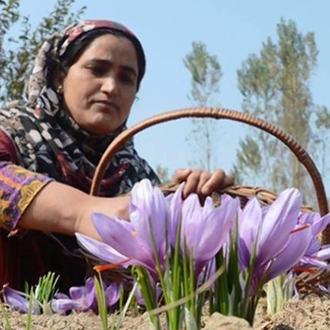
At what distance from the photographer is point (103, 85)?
5.95 ft

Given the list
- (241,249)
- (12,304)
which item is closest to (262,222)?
(241,249)

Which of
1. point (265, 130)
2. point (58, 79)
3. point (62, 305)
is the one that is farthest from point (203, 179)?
point (58, 79)

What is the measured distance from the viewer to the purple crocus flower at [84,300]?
36.3 inches

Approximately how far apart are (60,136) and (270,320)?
53.6 inches

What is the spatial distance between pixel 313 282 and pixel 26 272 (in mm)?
846

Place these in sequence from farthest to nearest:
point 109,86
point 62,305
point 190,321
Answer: point 109,86
point 62,305
point 190,321

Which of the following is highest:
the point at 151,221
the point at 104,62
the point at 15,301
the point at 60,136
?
the point at 104,62

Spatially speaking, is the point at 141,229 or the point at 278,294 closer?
the point at 141,229

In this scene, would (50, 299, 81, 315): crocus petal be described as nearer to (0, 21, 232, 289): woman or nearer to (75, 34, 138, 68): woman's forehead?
(0, 21, 232, 289): woman

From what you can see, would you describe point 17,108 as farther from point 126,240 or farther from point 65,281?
point 126,240

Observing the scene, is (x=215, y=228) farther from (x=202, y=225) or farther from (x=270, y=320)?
(x=270, y=320)

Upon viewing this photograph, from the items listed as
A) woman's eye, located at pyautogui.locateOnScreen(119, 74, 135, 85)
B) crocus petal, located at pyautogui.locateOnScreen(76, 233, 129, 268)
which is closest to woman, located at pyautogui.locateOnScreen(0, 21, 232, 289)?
woman's eye, located at pyautogui.locateOnScreen(119, 74, 135, 85)

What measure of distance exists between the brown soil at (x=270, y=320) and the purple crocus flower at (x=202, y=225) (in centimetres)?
10

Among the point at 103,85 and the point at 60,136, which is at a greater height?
the point at 103,85
